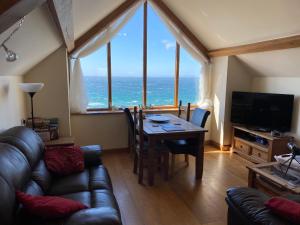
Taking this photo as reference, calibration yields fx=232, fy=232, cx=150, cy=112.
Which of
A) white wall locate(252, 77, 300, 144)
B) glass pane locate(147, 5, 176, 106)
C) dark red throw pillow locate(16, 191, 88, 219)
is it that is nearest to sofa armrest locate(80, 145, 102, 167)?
dark red throw pillow locate(16, 191, 88, 219)

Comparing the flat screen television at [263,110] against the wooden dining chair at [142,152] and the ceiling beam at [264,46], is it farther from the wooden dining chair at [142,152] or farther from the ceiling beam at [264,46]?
the wooden dining chair at [142,152]

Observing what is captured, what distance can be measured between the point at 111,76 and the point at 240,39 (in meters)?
2.40

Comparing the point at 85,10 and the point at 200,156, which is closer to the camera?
the point at 85,10

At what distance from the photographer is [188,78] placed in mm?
4980

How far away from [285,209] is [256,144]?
265 cm

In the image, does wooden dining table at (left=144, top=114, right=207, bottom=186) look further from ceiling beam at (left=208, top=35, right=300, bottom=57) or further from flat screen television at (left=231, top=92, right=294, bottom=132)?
ceiling beam at (left=208, top=35, right=300, bottom=57)

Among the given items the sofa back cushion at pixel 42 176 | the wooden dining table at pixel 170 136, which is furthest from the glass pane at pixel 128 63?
the sofa back cushion at pixel 42 176

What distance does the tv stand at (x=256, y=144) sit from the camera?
359cm

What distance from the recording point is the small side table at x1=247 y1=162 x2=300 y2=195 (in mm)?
2346

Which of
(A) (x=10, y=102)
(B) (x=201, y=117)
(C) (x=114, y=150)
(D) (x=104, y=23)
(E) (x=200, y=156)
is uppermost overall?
(D) (x=104, y=23)

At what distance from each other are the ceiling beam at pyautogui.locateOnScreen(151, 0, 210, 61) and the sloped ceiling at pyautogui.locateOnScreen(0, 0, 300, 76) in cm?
10

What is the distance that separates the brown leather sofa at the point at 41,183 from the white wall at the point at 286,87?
307 cm

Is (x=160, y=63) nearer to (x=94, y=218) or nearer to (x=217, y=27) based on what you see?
(x=217, y=27)

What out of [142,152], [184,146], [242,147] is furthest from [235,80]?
[142,152]
